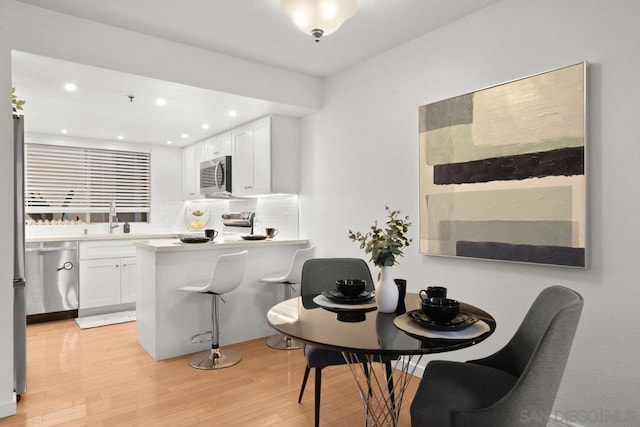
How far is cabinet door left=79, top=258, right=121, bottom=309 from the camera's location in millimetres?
4605

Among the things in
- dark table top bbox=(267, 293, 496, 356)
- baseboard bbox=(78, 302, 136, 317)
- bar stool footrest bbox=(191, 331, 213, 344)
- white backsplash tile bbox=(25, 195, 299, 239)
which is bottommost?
baseboard bbox=(78, 302, 136, 317)

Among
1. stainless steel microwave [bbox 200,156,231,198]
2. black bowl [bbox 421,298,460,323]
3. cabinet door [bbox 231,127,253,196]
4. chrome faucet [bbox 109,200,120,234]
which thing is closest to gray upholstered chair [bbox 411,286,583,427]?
black bowl [bbox 421,298,460,323]

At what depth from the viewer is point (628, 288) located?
6.27 feet

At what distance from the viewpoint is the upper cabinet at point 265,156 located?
4.06m

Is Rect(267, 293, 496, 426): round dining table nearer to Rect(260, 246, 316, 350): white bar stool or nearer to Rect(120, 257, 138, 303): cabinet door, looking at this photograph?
Rect(260, 246, 316, 350): white bar stool

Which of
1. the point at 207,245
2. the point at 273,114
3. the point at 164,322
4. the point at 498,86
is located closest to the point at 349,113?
the point at 273,114

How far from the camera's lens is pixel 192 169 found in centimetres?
574

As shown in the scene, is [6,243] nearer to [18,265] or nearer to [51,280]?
[18,265]

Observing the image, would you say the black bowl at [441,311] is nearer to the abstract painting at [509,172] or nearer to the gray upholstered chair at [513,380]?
the gray upholstered chair at [513,380]

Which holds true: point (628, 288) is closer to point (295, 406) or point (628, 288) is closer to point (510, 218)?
point (510, 218)

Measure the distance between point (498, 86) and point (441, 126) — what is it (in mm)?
452

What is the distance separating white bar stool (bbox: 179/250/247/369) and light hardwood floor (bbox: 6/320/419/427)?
0.32 feet

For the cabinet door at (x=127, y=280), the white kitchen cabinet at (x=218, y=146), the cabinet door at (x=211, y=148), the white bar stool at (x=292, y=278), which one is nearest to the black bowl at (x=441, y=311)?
the white bar stool at (x=292, y=278)

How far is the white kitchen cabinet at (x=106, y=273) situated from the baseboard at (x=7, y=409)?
7.94 feet
